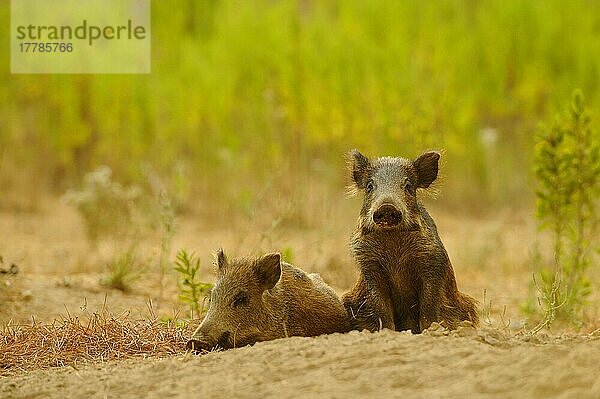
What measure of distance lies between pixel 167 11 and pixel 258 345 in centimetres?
1348

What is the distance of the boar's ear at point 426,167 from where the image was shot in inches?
226

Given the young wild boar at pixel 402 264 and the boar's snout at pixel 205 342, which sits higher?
the young wild boar at pixel 402 264

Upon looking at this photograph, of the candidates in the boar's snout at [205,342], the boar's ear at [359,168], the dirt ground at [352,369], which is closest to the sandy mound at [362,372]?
the dirt ground at [352,369]

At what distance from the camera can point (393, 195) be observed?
17.6 ft

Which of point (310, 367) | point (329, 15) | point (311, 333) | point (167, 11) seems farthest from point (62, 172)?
point (310, 367)

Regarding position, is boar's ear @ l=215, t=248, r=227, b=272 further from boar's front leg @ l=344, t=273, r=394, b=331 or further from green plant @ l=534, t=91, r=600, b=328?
green plant @ l=534, t=91, r=600, b=328

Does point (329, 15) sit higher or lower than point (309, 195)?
higher

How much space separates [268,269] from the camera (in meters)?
5.41

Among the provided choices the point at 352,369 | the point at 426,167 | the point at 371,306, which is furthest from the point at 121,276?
the point at 352,369

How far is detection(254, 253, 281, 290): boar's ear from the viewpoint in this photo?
5.38m

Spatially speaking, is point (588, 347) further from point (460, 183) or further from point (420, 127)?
point (460, 183)

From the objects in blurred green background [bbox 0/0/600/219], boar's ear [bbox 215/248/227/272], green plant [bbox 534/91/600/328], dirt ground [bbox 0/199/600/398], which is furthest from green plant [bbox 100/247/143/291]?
blurred green background [bbox 0/0/600/219]

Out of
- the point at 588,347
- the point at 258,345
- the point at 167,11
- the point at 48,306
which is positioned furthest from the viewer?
the point at 167,11

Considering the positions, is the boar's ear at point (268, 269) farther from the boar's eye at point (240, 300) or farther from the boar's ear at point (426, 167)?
the boar's ear at point (426, 167)
